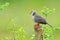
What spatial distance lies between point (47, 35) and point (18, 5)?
25.1 feet

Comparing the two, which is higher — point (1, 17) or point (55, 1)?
point (55, 1)

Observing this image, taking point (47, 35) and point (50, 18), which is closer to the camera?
point (47, 35)

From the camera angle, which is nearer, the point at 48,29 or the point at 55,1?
the point at 48,29

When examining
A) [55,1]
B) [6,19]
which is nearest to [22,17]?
[6,19]

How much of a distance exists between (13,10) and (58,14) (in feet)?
6.34

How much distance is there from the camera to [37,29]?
3229 millimetres

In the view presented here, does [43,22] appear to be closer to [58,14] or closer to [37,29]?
[37,29]

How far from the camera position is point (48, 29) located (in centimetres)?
485

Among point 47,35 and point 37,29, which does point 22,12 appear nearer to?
point 47,35

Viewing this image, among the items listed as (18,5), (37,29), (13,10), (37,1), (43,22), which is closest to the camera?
(37,29)

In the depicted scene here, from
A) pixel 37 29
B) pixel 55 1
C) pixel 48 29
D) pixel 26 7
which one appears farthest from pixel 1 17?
pixel 37 29

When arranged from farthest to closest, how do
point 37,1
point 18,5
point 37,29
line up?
point 37,1, point 18,5, point 37,29

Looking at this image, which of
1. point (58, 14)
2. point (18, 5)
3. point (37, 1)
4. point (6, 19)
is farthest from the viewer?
point (37, 1)

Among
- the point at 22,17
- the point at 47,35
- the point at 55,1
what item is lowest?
the point at 47,35
